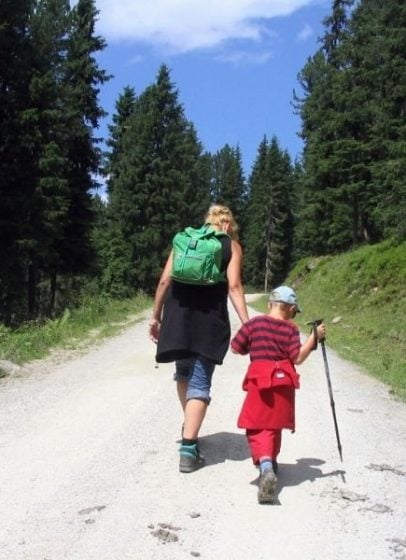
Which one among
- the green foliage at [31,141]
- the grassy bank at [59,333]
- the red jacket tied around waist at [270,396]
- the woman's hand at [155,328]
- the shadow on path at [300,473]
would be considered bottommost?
the grassy bank at [59,333]

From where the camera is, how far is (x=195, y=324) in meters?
5.20

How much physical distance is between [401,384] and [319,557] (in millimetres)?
6755

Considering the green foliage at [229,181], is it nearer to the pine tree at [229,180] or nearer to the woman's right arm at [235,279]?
the pine tree at [229,180]

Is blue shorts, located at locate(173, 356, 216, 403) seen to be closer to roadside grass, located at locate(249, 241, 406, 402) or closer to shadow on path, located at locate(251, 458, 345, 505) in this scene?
shadow on path, located at locate(251, 458, 345, 505)

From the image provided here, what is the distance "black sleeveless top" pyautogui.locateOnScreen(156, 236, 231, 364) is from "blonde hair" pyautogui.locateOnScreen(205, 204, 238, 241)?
0.57ft

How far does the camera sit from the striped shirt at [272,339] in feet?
15.9

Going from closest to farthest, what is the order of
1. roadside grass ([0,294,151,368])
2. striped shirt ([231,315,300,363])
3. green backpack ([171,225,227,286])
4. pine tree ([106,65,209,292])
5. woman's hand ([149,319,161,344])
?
striped shirt ([231,315,300,363]) → green backpack ([171,225,227,286]) → woman's hand ([149,319,161,344]) → roadside grass ([0,294,151,368]) → pine tree ([106,65,209,292])

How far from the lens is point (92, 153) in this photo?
34000 mm

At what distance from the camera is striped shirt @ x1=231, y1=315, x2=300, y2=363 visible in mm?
4832

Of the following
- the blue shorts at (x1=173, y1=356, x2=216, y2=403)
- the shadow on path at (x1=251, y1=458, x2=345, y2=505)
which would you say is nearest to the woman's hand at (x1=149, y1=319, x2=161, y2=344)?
the blue shorts at (x1=173, y1=356, x2=216, y2=403)

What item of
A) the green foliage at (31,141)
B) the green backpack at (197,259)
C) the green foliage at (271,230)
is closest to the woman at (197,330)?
the green backpack at (197,259)

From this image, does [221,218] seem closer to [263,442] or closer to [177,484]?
[263,442]

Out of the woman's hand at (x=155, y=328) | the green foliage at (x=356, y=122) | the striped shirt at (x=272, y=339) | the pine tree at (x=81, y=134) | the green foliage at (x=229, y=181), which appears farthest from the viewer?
the green foliage at (x=229, y=181)

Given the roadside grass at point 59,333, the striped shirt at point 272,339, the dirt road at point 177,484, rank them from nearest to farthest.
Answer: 1. the dirt road at point 177,484
2. the striped shirt at point 272,339
3. the roadside grass at point 59,333
